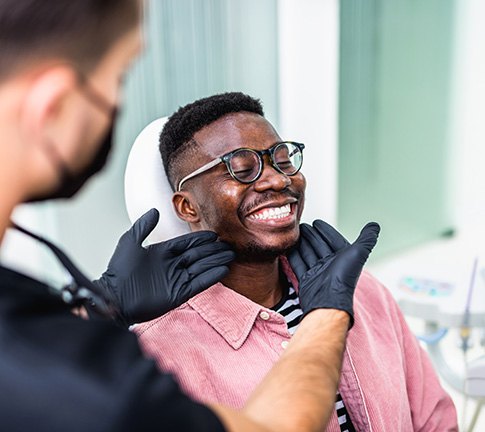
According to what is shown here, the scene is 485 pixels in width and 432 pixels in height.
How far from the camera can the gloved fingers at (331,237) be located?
4.20ft

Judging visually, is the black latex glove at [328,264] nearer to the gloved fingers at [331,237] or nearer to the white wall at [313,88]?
the gloved fingers at [331,237]

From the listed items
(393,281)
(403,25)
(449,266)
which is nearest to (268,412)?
(393,281)

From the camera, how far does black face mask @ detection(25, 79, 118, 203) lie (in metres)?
0.56

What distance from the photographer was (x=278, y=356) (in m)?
1.16

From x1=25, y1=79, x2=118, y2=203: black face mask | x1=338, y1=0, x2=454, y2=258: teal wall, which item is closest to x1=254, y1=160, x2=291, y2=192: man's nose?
x1=25, y1=79, x2=118, y2=203: black face mask

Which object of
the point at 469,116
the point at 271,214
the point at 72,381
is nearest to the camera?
the point at 72,381

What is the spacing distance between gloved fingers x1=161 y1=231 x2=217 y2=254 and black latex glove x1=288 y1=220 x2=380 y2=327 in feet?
0.66

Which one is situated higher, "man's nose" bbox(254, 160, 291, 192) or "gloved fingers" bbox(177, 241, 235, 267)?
"man's nose" bbox(254, 160, 291, 192)

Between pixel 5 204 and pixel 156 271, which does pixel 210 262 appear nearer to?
pixel 156 271

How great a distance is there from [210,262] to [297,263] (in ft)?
0.68

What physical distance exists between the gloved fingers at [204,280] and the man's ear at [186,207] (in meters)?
0.18

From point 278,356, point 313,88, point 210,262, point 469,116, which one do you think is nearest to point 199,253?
point 210,262

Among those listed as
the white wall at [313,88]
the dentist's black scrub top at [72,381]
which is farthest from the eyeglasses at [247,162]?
the white wall at [313,88]

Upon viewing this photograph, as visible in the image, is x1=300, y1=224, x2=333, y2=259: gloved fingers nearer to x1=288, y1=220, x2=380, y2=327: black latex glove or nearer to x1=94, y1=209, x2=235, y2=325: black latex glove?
x1=288, y1=220, x2=380, y2=327: black latex glove
